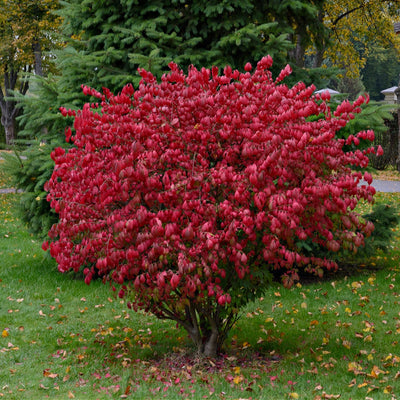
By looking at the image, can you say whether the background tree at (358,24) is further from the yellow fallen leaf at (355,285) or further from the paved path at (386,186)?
the yellow fallen leaf at (355,285)

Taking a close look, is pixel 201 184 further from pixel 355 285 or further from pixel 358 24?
pixel 358 24

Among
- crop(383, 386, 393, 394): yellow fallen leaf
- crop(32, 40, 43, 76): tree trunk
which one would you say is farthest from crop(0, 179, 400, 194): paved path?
crop(383, 386, 393, 394): yellow fallen leaf

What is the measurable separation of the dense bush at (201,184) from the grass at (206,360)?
813mm

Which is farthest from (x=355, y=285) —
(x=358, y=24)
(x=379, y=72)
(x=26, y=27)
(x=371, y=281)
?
(x=379, y=72)

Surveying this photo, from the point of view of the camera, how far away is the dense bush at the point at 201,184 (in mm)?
3900

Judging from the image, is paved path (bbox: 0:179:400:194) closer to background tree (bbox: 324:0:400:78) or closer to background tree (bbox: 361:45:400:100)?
background tree (bbox: 324:0:400:78)

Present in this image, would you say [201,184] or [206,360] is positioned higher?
[201,184]

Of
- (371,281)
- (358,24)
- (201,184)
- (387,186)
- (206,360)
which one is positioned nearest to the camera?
(201,184)

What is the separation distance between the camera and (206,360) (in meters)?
4.96

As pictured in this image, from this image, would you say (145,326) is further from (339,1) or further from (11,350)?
(339,1)

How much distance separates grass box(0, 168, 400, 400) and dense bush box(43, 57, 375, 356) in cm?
81

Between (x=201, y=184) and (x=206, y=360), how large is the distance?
187 centimetres

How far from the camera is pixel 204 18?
26.7 feet

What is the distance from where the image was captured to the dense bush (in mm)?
3900
